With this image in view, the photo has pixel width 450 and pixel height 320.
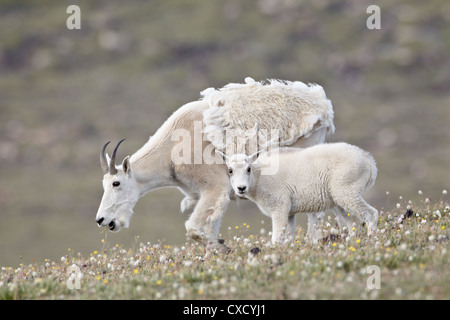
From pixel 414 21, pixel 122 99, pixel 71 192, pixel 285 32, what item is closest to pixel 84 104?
pixel 122 99

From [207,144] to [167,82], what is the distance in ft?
359

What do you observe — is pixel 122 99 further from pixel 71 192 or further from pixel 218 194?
pixel 218 194

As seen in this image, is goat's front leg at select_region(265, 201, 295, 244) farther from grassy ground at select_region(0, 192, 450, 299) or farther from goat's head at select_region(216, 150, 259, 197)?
goat's head at select_region(216, 150, 259, 197)

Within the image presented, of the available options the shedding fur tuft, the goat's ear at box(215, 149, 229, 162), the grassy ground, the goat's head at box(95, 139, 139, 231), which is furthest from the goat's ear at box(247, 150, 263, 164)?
the goat's head at box(95, 139, 139, 231)

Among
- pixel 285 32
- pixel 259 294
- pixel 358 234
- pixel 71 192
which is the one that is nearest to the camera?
pixel 259 294

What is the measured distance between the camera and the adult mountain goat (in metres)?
11.8

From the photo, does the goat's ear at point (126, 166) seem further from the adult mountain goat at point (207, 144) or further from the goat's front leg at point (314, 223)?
the goat's front leg at point (314, 223)

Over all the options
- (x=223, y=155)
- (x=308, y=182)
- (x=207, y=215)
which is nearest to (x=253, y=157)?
(x=223, y=155)

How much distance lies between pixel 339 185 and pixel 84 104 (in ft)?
345

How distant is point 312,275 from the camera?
27.7ft

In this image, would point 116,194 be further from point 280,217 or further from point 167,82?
point 167,82

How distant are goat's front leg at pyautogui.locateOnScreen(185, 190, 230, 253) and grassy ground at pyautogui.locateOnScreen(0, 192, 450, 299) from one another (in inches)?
22.6

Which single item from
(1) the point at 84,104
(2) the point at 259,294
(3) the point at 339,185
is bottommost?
(2) the point at 259,294

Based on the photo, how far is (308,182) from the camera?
1150 cm
